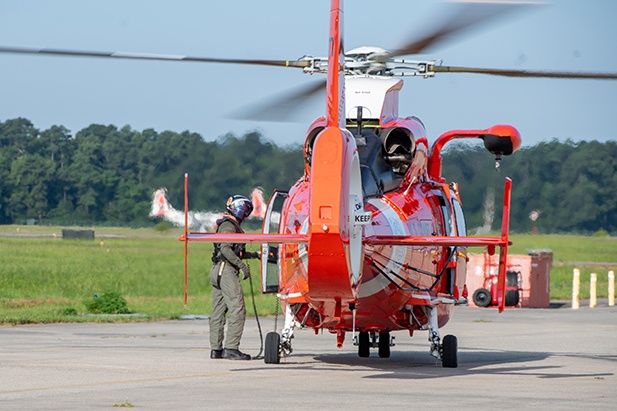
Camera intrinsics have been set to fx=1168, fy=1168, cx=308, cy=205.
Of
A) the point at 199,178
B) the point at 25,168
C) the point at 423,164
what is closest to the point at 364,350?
the point at 423,164

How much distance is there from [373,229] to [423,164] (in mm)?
2675

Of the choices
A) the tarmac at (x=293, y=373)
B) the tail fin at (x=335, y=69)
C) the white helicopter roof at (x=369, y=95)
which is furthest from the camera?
the white helicopter roof at (x=369, y=95)

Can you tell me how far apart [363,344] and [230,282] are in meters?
2.58

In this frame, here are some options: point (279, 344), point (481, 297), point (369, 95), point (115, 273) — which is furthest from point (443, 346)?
Answer: point (115, 273)

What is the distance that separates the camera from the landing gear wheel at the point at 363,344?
17953mm

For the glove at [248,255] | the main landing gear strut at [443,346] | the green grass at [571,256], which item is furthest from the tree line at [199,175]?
the main landing gear strut at [443,346]

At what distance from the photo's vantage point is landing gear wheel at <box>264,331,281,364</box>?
15812mm

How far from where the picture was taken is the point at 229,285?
1677cm

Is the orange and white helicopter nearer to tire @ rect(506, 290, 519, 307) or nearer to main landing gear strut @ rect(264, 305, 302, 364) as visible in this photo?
main landing gear strut @ rect(264, 305, 302, 364)

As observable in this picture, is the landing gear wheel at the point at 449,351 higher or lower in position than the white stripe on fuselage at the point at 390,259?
lower

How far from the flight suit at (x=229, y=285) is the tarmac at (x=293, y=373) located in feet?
1.41

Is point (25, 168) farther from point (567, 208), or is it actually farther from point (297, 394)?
point (297, 394)

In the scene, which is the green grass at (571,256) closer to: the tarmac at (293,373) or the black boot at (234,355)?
the tarmac at (293,373)

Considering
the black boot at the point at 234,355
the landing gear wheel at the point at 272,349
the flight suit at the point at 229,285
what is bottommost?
the black boot at the point at 234,355
